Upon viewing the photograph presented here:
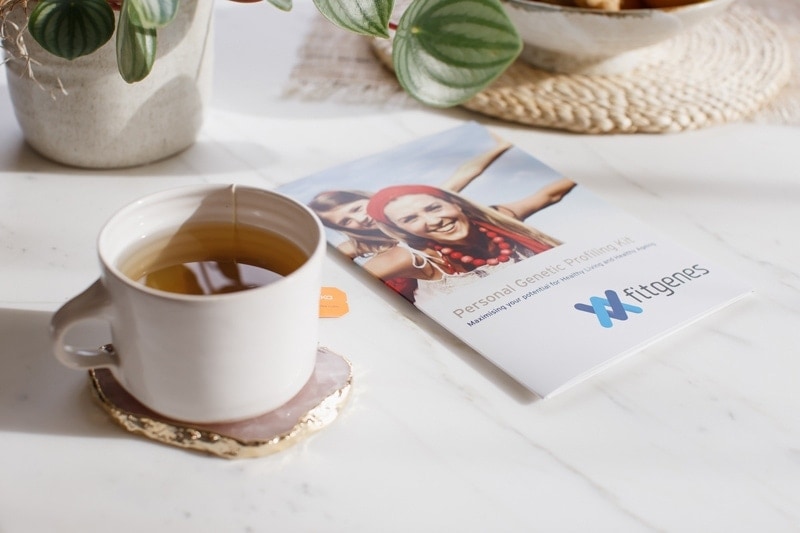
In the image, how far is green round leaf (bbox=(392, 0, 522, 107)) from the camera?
1.82 ft

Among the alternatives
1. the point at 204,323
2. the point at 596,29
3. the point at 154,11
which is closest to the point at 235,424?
the point at 204,323

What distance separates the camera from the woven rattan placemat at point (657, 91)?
2.90 ft

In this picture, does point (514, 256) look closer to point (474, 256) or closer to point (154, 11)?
point (474, 256)

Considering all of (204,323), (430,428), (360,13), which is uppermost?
(360,13)

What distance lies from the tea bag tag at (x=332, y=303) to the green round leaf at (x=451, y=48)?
6.4 inches

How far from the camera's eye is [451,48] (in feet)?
1.87

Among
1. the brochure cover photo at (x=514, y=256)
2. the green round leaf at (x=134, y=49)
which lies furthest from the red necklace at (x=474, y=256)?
the green round leaf at (x=134, y=49)

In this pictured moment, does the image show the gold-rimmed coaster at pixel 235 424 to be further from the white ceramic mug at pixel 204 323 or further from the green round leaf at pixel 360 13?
the green round leaf at pixel 360 13

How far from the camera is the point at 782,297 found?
2.21ft

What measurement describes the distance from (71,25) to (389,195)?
287mm

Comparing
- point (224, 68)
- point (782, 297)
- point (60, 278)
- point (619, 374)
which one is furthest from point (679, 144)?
point (60, 278)

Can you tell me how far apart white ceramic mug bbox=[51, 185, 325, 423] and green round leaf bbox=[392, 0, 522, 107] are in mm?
130

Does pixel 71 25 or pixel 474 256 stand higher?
pixel 71 25

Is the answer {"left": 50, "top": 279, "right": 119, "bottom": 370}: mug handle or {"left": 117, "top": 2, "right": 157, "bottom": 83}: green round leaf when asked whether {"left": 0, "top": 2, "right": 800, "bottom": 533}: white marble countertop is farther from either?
{"left": 117, "top": 2, "right": 157, "bottom": 83}: green round leaf
